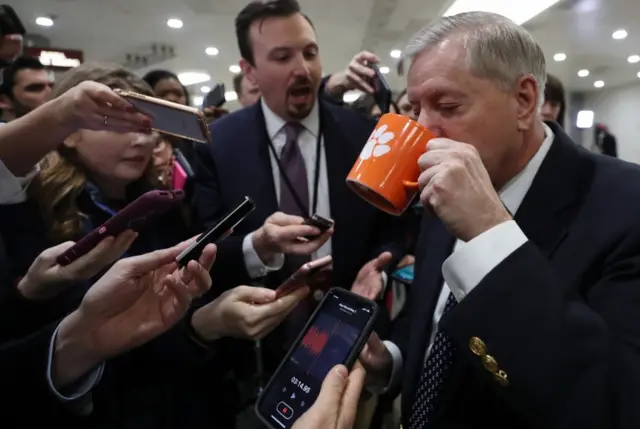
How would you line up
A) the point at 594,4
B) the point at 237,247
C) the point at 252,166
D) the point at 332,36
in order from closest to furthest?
the point at 237,247
the point at 252,166
the point at 594,4
the point at 332,36

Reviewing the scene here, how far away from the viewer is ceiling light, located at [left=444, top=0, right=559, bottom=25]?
477cm

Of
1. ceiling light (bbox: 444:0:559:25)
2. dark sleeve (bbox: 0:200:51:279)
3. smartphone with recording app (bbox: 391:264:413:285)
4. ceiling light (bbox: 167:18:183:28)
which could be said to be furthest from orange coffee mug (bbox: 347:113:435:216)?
ceiling light (bbox: 167:18:183:28)

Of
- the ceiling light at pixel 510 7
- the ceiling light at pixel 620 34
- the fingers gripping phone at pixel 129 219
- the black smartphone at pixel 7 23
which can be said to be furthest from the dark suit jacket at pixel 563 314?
the ceiling light at pixel 620 34

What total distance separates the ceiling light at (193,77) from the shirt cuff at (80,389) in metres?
8.50

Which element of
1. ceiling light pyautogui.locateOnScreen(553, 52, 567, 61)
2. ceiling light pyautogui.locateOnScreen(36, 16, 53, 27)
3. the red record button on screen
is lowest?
ceiling light pyautogui.locateOnScreen(553, 52, 567, 61)

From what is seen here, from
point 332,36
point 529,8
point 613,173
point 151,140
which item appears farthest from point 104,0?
point 613,173

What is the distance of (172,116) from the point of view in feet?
2.89

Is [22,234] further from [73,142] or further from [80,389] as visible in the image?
[80,389]

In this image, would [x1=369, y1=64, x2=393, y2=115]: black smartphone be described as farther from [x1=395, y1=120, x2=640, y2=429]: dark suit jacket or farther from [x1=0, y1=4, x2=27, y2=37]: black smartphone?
[x1=0, y1=4, x2=27, y2=37]: black smartphone

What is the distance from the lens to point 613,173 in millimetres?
853

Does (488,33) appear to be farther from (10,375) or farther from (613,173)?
(10,375)

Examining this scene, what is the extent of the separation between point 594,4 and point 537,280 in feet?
19.9

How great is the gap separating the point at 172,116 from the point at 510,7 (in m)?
4.90

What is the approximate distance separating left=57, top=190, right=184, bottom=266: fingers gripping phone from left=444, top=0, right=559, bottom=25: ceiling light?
4.51m
